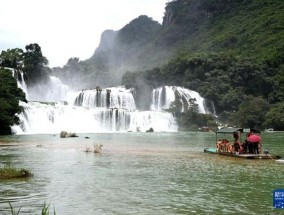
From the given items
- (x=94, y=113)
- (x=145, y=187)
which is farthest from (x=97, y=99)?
(x=145, y=187)

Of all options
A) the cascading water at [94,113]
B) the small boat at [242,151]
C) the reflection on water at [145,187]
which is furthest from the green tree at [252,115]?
the reflection on water at [145,187]

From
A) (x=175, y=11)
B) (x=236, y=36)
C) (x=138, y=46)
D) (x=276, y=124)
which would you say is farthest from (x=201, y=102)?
(x=138, y=46)

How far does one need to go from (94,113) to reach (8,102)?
15243 mm

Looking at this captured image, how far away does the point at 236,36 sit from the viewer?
10769 cm

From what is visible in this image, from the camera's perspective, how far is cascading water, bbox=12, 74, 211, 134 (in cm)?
5031

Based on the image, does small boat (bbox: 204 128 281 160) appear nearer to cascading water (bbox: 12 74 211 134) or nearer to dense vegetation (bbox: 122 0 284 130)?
cascading water (bbox: 12 74 211 134)

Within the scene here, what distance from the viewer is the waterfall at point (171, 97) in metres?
73.0

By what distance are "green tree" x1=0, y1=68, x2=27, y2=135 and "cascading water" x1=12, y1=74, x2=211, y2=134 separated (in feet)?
8.62

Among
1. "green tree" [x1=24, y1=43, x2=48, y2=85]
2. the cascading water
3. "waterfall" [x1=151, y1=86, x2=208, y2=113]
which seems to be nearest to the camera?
the cascading water

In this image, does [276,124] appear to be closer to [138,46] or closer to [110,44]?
[138,46]

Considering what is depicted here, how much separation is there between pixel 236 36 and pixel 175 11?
4360 cm

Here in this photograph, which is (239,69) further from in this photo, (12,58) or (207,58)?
(12,58)

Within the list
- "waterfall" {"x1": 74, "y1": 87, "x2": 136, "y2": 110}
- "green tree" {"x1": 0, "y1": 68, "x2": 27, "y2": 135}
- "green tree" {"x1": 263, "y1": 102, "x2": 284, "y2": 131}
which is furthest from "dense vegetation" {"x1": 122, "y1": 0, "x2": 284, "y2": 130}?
"green tree" {"x1": 0, "y1": 68, "x2": 27, "y2": 135}

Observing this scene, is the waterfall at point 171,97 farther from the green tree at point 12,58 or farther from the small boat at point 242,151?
the small boat at point 242,151
